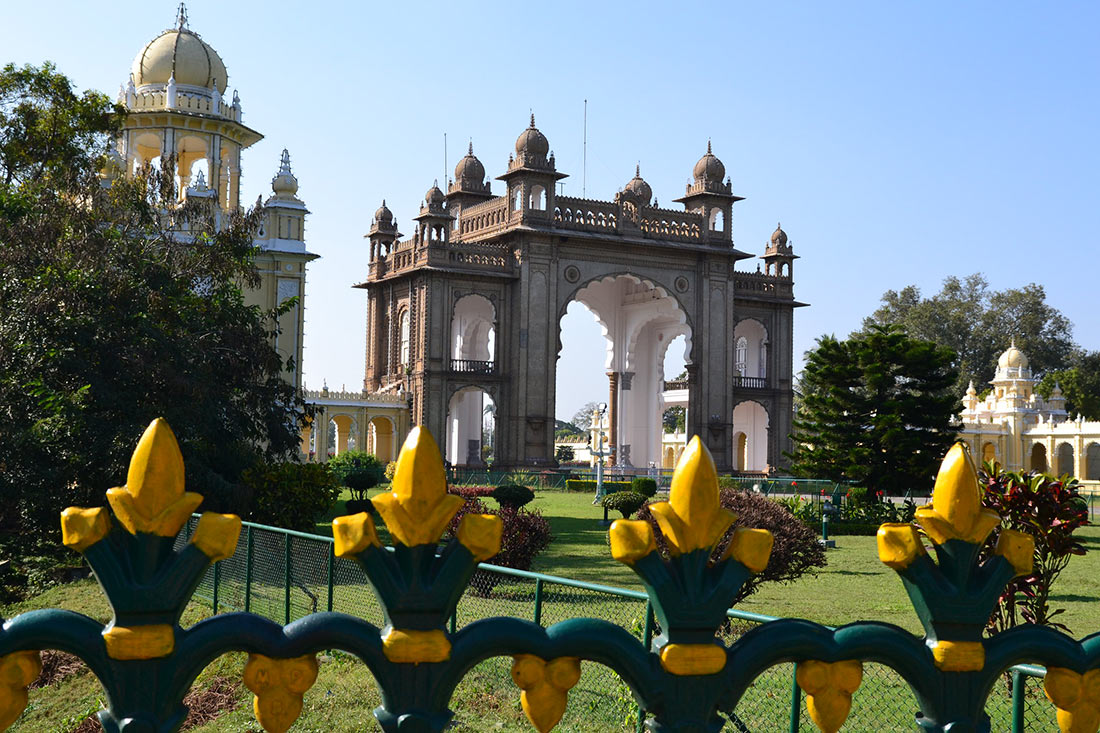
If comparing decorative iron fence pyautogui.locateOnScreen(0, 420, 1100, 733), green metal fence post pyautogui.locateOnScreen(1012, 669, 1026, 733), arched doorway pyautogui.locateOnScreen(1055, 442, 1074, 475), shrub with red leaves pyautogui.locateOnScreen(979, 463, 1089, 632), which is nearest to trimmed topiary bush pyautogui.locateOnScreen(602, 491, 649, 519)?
shrub with red leaves pyautogui.locateOnScreen(979, 463, 1089, 632)

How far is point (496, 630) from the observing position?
1.48 m

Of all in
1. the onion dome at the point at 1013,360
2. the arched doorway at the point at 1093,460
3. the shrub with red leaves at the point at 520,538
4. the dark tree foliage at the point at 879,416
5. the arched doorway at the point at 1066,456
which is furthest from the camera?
the onion dome at the point at 1013,360

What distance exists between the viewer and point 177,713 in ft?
4.65

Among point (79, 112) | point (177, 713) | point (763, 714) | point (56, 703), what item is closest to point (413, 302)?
point (79, 112)

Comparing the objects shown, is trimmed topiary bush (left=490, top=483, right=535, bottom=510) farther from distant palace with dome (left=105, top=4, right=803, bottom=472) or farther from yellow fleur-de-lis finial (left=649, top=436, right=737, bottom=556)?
distant palace with dome (left=105, top=4, right=803, bottom=472)

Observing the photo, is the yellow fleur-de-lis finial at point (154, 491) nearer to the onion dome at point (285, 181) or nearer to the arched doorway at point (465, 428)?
the onion dome at point (285, 181)

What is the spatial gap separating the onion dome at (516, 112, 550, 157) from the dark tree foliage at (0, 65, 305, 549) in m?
19.4

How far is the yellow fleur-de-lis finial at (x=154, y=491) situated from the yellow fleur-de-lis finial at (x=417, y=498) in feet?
0.79

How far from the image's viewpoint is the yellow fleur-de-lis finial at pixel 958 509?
1.52 m

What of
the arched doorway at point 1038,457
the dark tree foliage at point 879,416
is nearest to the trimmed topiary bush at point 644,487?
the dark tree foliage at point 879,416

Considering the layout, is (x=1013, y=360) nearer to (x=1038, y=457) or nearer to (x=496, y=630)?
(x=1038, y=457)

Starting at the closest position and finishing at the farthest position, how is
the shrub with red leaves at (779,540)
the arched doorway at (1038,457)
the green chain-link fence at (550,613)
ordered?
the green chain-link fence at (550,613)
the shrub with red leaves at (779,540)
the arched doorway at (1038,457)

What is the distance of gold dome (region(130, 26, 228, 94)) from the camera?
2681 centimetres

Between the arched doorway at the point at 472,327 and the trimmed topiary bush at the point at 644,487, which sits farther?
the arched doorway at the point at 472,327
